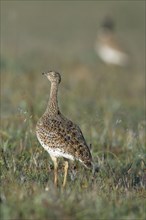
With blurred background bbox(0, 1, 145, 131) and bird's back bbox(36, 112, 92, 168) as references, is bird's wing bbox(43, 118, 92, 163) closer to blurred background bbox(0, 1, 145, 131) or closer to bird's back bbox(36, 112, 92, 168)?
bird's back bbox(36, 112, 92, 168)

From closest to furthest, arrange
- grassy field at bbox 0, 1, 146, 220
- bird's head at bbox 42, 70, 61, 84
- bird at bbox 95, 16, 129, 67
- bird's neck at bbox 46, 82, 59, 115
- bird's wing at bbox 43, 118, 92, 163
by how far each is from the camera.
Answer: grassy field at bbox 0, 1, 146, 220
bird's wing at bbox 43, 118, 92, 163
bird's neck at bbox 46, 82, 59, 115
bird's head at bbox 42, 70, 61, 84
bird at bbox 95, 16, 129, 67

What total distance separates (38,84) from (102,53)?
5392mm

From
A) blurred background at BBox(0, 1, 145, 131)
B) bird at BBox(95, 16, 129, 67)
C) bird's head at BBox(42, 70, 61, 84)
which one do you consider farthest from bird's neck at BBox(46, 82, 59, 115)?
bird at BBox(95, 16, 129, 67)

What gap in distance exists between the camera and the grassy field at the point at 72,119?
5.39 m

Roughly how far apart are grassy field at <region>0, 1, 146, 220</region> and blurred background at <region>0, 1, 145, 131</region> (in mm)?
25

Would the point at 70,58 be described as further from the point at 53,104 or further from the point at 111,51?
the point at 53,104

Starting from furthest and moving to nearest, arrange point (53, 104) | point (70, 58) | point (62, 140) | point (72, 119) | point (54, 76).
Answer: point (70, 58)
point (72, 119)
point (54, 76)
point (53, 104)
point (62, 140)

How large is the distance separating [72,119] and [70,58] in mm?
6823

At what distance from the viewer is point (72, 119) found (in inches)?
398

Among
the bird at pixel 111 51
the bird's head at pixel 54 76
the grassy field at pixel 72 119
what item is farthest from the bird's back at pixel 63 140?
the bird at pixel 111 51

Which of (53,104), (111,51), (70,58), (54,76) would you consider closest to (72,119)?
(54,76)

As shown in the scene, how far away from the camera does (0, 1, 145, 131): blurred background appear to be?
11948 mm

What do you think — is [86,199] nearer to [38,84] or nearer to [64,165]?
[64,165]

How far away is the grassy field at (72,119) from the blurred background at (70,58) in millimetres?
25
